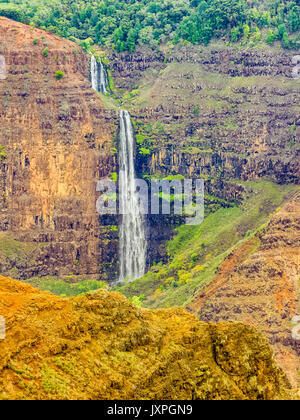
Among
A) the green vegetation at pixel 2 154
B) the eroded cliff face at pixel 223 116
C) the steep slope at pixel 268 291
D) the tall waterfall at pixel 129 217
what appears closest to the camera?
the steep slope at pixel 268 291

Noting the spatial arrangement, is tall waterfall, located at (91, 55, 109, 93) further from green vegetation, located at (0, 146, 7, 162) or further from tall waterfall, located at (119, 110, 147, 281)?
green vegetation, located at (0, 146, 7, 162)

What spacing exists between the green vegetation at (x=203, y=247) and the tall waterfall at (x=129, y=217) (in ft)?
13.2

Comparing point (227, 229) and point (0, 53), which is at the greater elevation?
point (0, 53)

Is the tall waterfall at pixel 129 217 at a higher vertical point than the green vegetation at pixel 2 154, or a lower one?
lower

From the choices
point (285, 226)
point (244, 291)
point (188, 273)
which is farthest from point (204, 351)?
point (188, 273)

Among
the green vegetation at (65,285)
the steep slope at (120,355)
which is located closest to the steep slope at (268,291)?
the green vegetation at (65,285)

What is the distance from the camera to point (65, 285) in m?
82.8

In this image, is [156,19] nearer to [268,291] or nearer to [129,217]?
[129,217]

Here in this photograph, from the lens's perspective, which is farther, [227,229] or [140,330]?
[227,229]

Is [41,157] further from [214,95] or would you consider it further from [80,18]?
[80,18]

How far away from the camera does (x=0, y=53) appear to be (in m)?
89.6

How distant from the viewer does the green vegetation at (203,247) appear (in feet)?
238

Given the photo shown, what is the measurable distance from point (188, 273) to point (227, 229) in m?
6.62

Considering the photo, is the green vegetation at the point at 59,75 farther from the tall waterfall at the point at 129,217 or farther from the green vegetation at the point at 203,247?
the green vegetation at the point at 203,247
